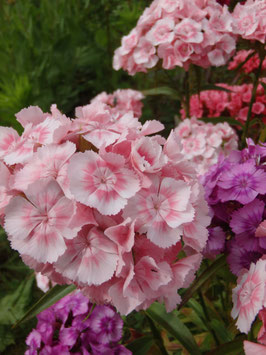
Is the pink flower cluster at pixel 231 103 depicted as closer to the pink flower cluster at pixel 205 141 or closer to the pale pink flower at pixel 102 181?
the pink flower cluster at pixel 205 141

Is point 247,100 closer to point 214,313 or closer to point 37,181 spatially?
point 214,313

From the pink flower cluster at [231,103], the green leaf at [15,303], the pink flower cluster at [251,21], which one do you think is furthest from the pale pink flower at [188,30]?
the green leaf at [15,303]

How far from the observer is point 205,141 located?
1.55 metres

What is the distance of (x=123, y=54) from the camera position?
1.44 meters

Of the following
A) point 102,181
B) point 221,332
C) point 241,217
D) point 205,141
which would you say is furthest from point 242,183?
point 205,141

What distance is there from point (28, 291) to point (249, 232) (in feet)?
3.64

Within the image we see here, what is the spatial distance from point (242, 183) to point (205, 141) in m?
0.76

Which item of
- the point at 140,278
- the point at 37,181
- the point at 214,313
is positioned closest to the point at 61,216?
the point at 37,181

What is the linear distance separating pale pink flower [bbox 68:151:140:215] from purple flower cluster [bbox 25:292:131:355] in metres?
0.36

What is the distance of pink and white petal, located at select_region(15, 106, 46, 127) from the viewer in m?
0.76

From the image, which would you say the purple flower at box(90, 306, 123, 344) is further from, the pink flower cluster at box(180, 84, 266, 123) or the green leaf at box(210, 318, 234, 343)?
the pink flower cluster at box(180, 84, 266, 123)

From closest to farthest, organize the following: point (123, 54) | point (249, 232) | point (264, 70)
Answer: point (249, 232)
point (123, 54)
point (264, 70)

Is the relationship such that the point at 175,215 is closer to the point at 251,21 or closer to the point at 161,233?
the point at 161,233

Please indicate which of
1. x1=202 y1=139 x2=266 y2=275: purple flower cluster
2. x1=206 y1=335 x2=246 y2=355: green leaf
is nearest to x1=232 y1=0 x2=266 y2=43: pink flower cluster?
x1=202 y1=139 x2=266 y2=275: purple flower cluster
